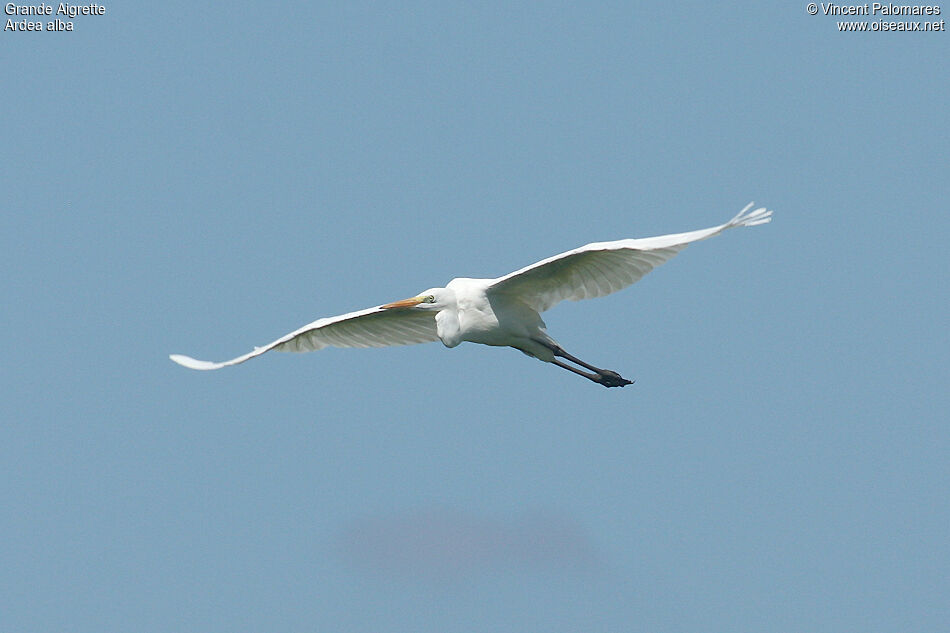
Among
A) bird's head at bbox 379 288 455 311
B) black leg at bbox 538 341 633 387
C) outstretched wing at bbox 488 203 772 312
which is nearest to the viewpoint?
outstretched wing at bbox 488 203 772 312

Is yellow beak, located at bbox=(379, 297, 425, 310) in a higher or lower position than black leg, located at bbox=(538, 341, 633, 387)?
higher

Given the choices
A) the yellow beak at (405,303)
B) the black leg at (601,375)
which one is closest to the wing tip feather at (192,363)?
the yellow beak at (405,303)

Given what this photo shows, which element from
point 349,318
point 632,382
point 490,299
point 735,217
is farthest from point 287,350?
point 735,217

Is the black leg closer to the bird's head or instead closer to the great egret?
the great egret

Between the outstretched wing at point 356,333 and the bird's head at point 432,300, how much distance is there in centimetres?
63

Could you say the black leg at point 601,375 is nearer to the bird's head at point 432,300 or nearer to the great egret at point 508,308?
the great egret at point 508,308

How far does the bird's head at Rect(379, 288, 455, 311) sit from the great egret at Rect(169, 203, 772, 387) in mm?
16

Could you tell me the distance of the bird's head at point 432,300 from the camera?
22000 millimetres

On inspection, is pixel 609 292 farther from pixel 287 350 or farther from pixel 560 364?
pixel 287 350

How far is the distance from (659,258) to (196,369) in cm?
838

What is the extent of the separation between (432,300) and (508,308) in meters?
1.30

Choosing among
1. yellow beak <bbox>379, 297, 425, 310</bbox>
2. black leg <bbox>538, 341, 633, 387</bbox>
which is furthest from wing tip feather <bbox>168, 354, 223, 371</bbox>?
black leg <bbox>538, 341, 633, 387</bbox>

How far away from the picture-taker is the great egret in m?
20.2

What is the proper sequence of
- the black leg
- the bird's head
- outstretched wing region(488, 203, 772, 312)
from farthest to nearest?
the black leg < the bird's head < outstretched wing region(488, 203, 772, 312)
